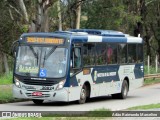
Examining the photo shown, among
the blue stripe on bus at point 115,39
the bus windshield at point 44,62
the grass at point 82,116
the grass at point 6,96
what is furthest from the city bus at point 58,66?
the grass at point 82,116

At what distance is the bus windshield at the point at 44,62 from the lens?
1919 cm

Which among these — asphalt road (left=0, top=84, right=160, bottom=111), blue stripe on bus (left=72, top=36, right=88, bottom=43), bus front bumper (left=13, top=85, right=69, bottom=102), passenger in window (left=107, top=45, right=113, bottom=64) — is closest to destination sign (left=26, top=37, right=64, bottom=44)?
blue stripe on bus (left=72, top=36, right=88, bottom=43)

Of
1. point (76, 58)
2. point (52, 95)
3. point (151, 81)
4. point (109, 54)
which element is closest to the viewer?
point (52, 95)

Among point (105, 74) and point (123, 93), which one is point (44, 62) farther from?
point (123, 93)

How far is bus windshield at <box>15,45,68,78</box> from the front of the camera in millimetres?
19188

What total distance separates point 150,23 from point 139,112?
149 ft

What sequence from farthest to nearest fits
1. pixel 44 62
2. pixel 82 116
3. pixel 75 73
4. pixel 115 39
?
pixel 115 39 < pixel 75 73 < pixel 44 62 < pixel 82 116

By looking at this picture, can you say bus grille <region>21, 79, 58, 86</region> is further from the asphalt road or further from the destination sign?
the destination sign

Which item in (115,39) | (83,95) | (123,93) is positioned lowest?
(123,93)

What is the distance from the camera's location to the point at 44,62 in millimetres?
19312

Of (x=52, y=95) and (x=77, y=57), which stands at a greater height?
(x=77, y=57)

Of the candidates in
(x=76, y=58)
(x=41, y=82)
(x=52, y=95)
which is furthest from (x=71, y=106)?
(x=76, y=58)

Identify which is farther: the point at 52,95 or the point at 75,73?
the point at 75,73

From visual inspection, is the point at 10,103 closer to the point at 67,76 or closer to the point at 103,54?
the point at 67,76
